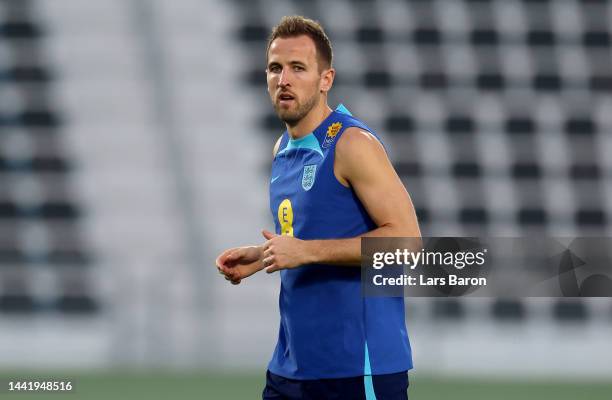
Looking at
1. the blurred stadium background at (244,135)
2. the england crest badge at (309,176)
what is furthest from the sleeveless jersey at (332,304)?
the blurred stadium background at (244,135)

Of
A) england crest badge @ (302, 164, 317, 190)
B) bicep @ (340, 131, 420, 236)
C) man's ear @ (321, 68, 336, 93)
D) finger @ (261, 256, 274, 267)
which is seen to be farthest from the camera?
man's ear @ (321, 68, 336, 93)

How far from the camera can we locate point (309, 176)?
3525 mm

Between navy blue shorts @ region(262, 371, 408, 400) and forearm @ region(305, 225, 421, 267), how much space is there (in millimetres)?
374

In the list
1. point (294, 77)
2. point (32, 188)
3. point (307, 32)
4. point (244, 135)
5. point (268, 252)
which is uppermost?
point (244, 135)

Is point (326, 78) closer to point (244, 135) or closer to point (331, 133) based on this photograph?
point (331, 133)

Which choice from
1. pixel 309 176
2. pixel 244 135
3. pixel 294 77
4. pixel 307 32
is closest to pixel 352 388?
pixel 309 176

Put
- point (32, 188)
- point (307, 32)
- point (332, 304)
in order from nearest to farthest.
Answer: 1. point (332, 304)
2. point (307, 32)
3. point (32, 188)

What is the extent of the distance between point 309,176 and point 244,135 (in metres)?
10.0

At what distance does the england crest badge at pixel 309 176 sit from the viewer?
351 cm

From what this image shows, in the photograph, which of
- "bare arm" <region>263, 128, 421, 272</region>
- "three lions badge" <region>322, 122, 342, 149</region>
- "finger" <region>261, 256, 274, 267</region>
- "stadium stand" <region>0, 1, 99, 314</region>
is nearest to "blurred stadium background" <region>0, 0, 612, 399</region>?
"stadium stand" <region>0, 1, 99, 314</region>

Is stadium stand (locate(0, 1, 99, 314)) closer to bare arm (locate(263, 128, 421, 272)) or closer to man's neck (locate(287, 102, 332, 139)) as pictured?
man's neck (locate(287, 102, 332, 139))

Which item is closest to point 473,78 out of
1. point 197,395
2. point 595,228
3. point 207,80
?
point 595,228

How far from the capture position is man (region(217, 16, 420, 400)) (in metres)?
3.37

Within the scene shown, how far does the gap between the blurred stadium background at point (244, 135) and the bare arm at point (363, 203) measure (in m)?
8.26
